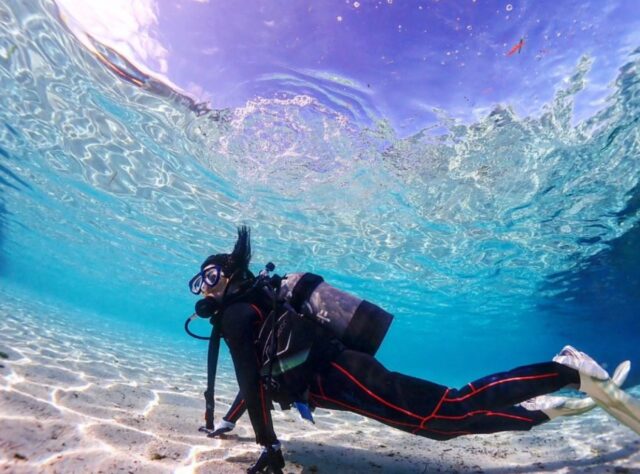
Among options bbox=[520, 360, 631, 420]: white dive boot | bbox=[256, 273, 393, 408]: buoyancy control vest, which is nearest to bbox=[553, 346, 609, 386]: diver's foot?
bbox=[520, 360, 631, 420]: white dive boot

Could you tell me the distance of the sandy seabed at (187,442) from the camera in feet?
10.5

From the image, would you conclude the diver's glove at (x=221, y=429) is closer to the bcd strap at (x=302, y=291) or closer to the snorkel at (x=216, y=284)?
the snorkel at (x=216, y=284)

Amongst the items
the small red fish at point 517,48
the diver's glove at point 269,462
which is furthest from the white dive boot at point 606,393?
the small red fish at point 517,48

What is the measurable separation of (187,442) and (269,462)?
1.34m

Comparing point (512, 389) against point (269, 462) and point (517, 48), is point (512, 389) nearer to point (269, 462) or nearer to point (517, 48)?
point (269, 462)

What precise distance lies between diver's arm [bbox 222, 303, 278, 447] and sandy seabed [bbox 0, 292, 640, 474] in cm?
53

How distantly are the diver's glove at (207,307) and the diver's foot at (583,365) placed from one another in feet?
11.7

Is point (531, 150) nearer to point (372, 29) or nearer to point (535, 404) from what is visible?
point (372, 29)

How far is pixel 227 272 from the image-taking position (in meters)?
4.16

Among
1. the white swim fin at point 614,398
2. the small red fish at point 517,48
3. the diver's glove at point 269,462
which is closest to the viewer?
the diver's glove at point 269,462

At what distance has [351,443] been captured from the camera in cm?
497

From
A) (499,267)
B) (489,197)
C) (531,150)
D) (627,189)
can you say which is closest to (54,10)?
(531,150)

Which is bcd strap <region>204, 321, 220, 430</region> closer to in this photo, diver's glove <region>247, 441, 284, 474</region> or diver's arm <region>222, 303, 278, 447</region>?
diver's arm <region>222, 303, 278, 447</region>

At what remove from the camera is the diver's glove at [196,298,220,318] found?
12.2ft
